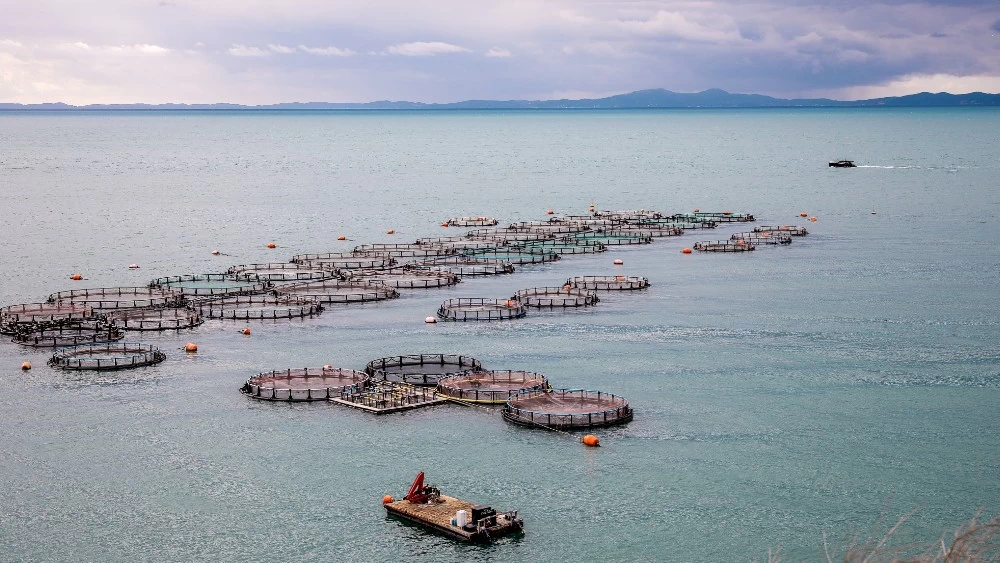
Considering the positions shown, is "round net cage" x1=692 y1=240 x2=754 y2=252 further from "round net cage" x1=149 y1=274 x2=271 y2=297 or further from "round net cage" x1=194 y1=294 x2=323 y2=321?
"round net cage" x1=194 y1=294 x2=323 y2=321

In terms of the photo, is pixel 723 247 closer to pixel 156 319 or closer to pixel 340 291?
pixel 340 291

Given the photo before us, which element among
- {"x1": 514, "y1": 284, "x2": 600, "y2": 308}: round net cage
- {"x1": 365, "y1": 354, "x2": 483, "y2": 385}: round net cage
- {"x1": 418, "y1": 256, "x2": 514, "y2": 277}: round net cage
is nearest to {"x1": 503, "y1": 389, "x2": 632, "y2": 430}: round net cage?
{"x1": 365, "y1": 354, "x2": 483, "y2": 385}: round net cage

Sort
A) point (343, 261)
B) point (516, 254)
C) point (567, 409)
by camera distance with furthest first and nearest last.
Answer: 1. point (516, 254)
2. point (343, 261)
3. point (567, 409)

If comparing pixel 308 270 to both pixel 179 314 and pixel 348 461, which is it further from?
pixel 348 461

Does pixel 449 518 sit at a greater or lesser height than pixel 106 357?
lesser

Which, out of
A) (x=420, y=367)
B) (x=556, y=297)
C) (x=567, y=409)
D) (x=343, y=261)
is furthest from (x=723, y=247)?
(x=567, y=409)

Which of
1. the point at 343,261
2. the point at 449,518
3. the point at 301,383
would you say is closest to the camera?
Result: the point at 449,518

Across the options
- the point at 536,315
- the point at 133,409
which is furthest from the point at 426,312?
the point at 133,409
